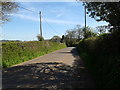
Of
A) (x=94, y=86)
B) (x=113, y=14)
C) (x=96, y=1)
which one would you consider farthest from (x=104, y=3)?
(x=94, y=86)

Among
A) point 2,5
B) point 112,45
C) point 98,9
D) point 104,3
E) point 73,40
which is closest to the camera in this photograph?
point 112,45

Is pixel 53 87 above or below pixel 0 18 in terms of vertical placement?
below

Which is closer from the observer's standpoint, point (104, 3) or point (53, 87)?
point (53, 87)

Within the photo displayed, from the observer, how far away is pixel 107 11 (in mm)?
7594

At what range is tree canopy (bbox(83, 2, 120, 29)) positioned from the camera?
6.41 m

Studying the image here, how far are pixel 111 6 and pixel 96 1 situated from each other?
0.91 m

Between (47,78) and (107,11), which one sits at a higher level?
(107,11)

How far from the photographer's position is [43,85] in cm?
626

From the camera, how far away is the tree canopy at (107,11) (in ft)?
21.0

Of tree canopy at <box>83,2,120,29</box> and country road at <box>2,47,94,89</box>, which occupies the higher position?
tree canopy at <box>83,2,120,29</box>

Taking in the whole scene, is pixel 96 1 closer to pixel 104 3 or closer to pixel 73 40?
pixel 104 3

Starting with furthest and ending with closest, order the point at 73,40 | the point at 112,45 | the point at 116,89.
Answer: the point at 73,40 < the point at 112,45 < the point at 116,89

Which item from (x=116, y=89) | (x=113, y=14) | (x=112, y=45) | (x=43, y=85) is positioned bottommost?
(x=43, y=85)

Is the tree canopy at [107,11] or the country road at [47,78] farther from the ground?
the tree canopy at [107,11]
